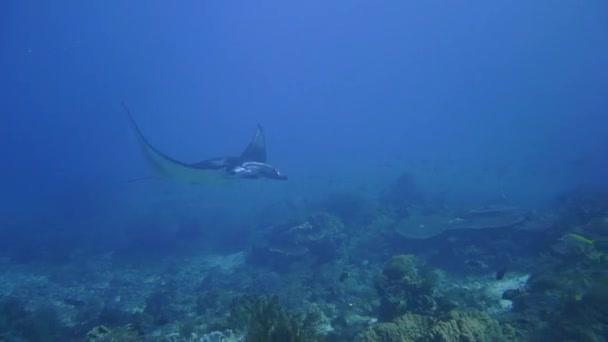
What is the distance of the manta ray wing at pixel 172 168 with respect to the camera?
1116cm

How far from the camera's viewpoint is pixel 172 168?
38.2 feet

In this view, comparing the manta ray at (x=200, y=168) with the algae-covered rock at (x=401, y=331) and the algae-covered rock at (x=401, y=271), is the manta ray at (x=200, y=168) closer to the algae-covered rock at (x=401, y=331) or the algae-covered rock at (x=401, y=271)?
the algae-covered rock at (x=401, y=271)

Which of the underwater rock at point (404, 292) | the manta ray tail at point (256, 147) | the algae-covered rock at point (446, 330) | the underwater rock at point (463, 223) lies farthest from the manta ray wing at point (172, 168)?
the algae-covered rock at point (446, 330)

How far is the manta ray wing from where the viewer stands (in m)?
11.2

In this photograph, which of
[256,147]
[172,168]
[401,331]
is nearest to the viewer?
[401,331]

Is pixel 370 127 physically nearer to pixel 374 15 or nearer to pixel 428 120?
pixel 428 120

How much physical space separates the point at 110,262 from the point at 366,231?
11698mm

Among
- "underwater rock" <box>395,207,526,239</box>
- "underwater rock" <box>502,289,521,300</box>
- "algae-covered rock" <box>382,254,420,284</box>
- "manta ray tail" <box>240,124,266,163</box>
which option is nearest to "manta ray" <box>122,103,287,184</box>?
"manta ray tail" <box>240,124,266,163</box>

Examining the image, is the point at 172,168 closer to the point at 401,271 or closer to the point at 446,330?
the point at 401,271

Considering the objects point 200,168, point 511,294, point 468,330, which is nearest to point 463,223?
point 511,294

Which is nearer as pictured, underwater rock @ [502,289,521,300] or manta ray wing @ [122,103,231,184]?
underwater rock @ [502,289,521,300]

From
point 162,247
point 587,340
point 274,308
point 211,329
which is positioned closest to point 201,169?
point 211,329

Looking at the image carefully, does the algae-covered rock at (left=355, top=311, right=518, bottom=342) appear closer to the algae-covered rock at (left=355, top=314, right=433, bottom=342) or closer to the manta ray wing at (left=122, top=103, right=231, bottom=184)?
the algae-covered rock at (left=355, top=314, right=433, bottom=342)

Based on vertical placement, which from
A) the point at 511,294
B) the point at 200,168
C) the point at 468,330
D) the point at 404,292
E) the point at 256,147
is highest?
the point at 256,147
